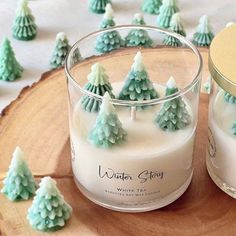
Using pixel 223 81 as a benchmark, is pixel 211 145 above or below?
below

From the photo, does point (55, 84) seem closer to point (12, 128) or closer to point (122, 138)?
point (12, 128)

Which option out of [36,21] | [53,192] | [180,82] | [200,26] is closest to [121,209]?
[53,192]

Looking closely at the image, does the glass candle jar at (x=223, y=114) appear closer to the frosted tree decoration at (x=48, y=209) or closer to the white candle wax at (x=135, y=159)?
the white candle wax at (x=135, y=159)

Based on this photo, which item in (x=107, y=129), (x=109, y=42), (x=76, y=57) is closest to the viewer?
(x=107, y=129)

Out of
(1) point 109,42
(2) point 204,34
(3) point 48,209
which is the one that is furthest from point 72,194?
(2) point 204,34

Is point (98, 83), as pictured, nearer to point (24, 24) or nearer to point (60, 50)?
point (60, 50)

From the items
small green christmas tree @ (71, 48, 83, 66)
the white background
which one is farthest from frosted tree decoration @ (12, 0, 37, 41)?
small green christmas tree @ (71, 48, 83, 66)

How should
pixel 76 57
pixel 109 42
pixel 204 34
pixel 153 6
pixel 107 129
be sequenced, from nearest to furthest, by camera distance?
pixel 107 129 → pixel 76 57 → pixel 109 42 → pixel 204 34 → pixel 153 6

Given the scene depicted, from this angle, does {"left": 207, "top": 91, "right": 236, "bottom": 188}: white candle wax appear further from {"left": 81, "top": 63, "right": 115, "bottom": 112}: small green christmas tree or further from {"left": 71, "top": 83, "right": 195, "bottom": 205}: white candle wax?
{"left": 81, "top": 63, "right": 115, "bottom": 112}: small green christmas tree
